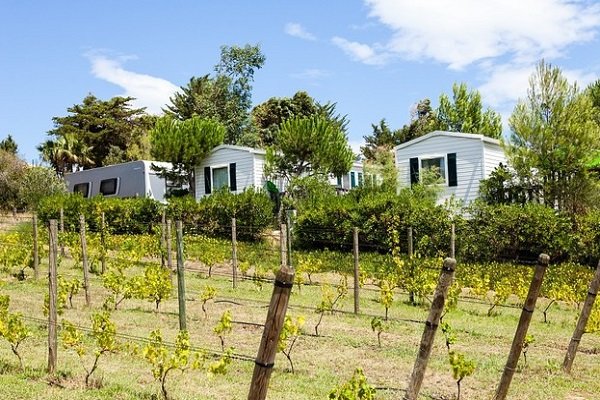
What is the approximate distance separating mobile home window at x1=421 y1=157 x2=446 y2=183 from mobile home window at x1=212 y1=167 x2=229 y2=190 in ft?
32.2

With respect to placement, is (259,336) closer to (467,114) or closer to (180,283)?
(180,283)

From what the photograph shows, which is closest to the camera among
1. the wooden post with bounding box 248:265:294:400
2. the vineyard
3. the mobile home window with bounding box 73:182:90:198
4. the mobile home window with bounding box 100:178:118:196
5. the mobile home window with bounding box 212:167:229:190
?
the wooden post with bounding box 248:265:294:400

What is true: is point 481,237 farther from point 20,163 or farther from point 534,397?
point 20,163

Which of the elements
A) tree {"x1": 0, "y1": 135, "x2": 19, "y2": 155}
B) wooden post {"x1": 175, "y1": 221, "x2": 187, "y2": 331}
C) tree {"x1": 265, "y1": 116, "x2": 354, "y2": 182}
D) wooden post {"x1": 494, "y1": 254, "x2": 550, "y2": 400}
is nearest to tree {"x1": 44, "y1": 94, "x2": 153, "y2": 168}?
tree {"x1": 0, "y1": 135, "x2": 19, "y2": 155}

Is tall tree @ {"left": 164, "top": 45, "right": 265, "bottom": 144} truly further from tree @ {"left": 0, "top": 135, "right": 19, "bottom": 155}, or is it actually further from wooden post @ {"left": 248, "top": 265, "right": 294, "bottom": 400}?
wooden post @ {"left": 248, "top": 265, "right": 294, "bottom": 400}

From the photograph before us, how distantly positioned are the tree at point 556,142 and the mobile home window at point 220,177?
1331 centimetres

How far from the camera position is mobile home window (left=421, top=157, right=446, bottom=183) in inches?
939

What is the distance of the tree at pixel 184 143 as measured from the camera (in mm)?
29938

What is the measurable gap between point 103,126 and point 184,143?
23.8 metres

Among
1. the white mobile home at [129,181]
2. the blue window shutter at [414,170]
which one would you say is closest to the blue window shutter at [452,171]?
the blue window shutter at [414,170]

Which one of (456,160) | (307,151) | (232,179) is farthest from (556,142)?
(232,179)

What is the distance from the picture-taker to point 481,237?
18031 millimetres

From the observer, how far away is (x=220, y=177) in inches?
1187

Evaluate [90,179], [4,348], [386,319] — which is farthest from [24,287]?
[90,179]
